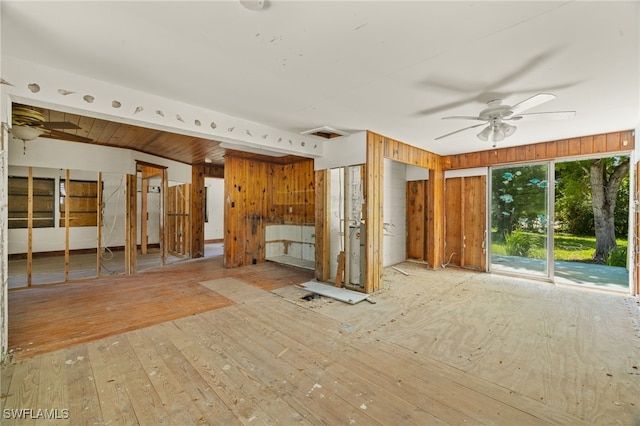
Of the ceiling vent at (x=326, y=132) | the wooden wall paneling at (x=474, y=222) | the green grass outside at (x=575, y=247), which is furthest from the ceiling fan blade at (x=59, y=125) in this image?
the green grass outside at (x=575, y=247)

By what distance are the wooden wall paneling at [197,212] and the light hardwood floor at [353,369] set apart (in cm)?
400

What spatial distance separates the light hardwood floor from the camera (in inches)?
70.1

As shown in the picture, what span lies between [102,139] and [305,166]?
3.82 metres

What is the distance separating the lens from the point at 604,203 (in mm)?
6762

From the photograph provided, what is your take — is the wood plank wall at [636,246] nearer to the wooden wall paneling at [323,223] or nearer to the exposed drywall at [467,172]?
the exposed drywall at [467,172]

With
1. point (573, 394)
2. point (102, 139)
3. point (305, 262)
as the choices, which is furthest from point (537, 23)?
point (102, 139)

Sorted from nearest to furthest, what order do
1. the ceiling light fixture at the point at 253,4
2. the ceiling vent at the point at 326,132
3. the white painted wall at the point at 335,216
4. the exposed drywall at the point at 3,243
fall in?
1. the ceiling light fixture at the point at 253,4
2. the exposed drywall at the point at 3,243
3. the ceiling vent at the point at 326,132
4. the white painted wall at the point at 335,216

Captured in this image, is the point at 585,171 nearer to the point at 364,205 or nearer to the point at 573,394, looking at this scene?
the point at 364,205

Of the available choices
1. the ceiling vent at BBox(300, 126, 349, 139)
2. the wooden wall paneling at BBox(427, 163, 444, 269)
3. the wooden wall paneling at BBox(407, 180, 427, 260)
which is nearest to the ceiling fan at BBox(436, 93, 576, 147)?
the ceiling vent at BBox(300, 126, 349, 139)

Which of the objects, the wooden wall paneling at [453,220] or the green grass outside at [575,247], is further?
the green grass outside at [575,247]

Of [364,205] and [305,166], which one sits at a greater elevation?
[305,166]

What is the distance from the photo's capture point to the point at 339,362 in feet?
7.72

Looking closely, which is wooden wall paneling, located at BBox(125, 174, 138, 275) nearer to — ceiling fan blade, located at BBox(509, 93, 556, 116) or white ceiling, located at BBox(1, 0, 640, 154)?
white ceiling, located at BBox(1, 0, 640, 154)

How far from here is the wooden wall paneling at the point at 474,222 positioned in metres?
5.77
